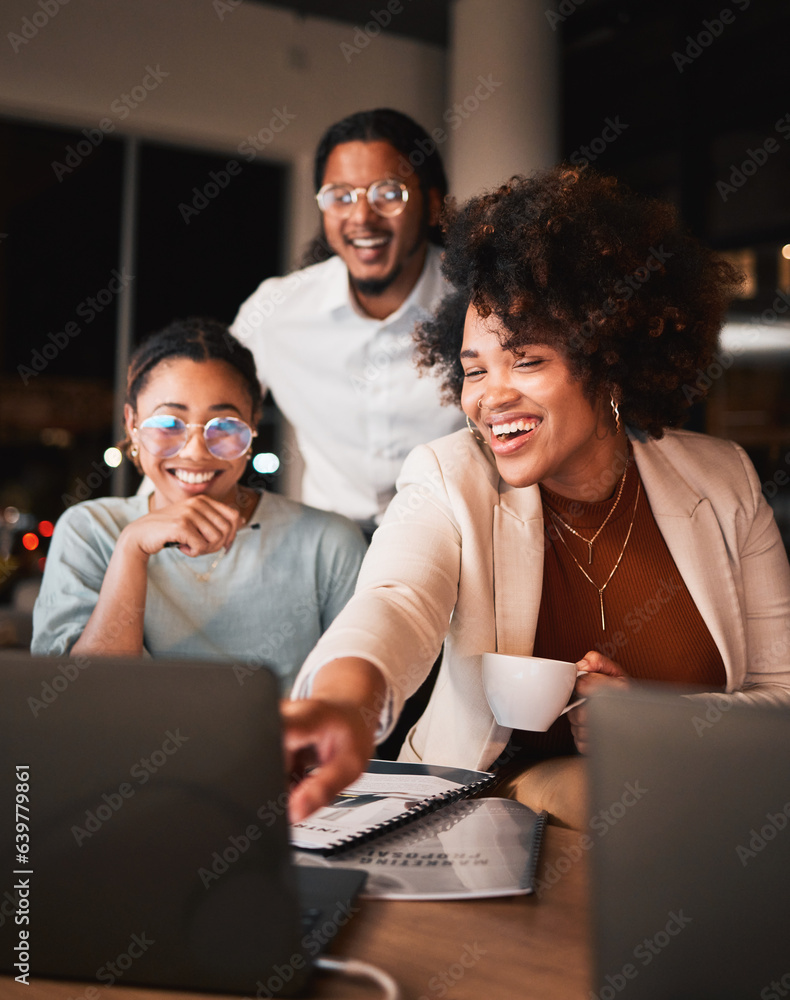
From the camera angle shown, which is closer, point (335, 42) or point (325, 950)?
point (325, 950)

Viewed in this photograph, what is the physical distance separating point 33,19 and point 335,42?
1.58 meters

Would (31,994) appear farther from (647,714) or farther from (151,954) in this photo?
(647,714)

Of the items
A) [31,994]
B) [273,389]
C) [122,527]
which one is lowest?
[31,994]

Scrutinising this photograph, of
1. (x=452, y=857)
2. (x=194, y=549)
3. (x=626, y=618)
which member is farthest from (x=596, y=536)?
(x=452, y=857)

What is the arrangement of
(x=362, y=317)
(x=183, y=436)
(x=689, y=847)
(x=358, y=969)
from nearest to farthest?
(x=689, y=847)
(x=358, y=969)
(x=183, y=436)
(x=362, y=317)

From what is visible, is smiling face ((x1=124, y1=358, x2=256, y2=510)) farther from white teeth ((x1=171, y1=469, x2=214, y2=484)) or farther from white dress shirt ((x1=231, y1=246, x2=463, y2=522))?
white dress shirt ((x1=231, y1=246, x2=463, y2=522))

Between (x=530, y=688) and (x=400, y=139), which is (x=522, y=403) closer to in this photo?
(x=530, y=688)

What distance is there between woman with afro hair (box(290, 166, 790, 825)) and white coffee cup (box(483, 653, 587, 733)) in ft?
0.50

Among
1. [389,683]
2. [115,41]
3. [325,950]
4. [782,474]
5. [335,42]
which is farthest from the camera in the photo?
[335,42]

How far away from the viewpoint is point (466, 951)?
2.47 feet

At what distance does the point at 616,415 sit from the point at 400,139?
1.13m

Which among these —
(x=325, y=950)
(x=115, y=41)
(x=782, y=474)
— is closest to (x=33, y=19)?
(x=115, y=41)

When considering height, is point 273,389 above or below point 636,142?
below

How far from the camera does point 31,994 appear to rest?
695mm
